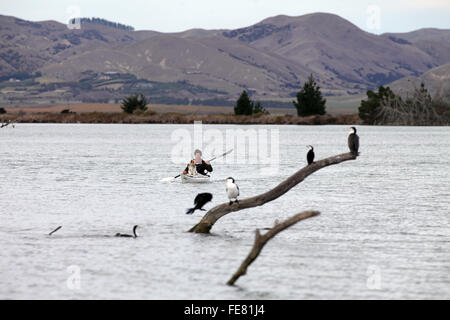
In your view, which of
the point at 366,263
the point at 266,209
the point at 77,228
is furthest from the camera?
the point at 266,209

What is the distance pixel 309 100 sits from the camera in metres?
163

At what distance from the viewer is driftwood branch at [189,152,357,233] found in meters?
20.9

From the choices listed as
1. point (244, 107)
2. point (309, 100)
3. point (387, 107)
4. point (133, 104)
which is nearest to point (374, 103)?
point (387, 107)

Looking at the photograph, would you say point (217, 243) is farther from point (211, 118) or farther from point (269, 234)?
point (211, 118)

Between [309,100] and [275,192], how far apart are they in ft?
Answer: 466

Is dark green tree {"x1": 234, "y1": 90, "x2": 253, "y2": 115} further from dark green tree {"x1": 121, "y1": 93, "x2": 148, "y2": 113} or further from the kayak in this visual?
the kayak

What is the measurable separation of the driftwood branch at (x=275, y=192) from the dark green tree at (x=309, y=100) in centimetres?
13449

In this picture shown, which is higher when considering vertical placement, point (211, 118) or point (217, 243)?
point (211, 118)

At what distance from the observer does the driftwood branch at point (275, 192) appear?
2094cm

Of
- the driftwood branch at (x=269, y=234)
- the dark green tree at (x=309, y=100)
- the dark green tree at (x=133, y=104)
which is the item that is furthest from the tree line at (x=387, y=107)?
the driftwood branch at (x=269, y=234)
